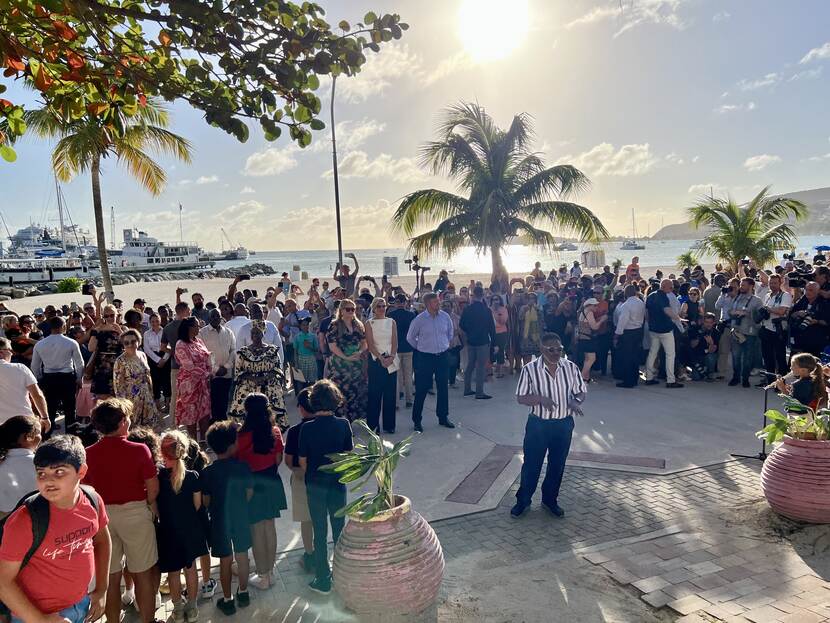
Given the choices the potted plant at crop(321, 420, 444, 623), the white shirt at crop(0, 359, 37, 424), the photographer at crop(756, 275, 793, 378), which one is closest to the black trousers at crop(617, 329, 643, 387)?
the photographer at crop(756, 275, 793, 378)

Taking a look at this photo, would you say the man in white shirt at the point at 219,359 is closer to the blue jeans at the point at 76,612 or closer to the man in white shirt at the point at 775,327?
the blue jeans at the point at 76,612

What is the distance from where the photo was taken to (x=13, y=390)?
570 cm

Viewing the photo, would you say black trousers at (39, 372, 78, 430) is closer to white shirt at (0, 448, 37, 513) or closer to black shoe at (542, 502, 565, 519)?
white shirt at (0, 448, 37, 513)

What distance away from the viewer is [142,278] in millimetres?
56781

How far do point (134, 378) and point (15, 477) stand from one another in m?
3.36

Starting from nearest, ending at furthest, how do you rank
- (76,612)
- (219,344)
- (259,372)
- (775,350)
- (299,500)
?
(76,612) < (299,500) < (259,372) < (219,344) < (775,350)

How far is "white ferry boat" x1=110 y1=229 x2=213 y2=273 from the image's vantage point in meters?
69.3

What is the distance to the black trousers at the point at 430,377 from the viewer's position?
8289 mm

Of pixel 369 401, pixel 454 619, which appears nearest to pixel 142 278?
pixel 369 401

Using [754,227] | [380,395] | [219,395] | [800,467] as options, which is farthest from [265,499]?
[754,227]

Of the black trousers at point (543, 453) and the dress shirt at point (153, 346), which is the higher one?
the dress shirt at point (153, 346)

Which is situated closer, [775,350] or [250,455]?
[250,455]

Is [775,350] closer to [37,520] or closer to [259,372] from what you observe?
[259,372]

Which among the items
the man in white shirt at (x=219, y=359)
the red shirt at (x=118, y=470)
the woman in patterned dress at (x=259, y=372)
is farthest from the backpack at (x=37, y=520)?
the man in white shirt at (x=219, y=359)
